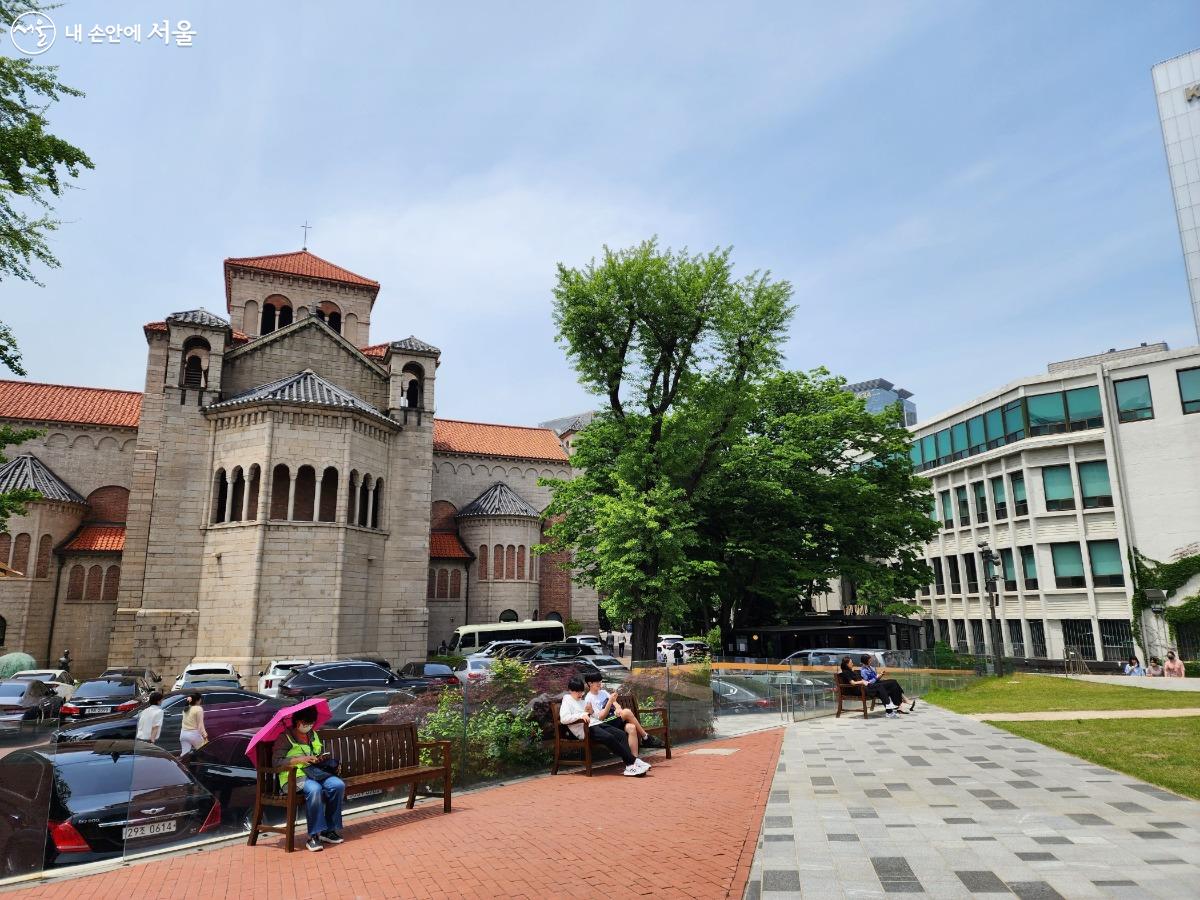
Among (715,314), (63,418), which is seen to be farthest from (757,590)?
(63,418)

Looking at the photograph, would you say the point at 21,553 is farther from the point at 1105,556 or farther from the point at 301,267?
the point at 1105,556

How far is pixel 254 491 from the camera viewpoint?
3150cm

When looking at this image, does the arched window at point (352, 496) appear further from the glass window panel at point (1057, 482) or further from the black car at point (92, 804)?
the glass window panel at point (1057, 482)

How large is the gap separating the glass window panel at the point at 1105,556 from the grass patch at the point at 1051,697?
51.0 feet

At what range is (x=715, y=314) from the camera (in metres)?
26.6

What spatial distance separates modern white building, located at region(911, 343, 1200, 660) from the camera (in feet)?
125

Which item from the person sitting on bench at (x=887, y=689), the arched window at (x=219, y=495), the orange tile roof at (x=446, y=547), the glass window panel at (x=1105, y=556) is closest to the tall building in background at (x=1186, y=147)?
the glass window panel at (x=1105, y=556)

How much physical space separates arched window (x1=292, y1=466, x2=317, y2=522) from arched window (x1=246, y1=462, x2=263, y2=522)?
1.59 meters

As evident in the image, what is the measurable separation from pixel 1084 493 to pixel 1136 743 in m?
33.5

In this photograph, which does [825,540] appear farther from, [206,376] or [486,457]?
[206,376]

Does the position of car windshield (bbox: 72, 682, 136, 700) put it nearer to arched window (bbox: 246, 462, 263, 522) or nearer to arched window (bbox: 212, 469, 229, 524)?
arched window (bbox: 246, 462, 263, 522)

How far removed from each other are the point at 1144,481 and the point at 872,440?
16.1m

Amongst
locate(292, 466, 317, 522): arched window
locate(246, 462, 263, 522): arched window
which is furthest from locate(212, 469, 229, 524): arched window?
locate(292, 466, 317, 522): arched window

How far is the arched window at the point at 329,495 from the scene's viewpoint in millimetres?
32312
